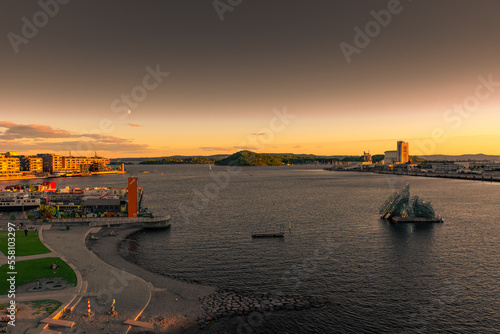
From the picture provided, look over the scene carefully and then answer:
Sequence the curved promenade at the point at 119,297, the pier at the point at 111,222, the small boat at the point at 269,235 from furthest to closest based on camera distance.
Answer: the pier at the point at 111,222 < the small boat at the point at 269,235 < the curved promenade at the point at 119,297

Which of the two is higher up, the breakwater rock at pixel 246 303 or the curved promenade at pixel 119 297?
the curved promenade at pixel 119 297

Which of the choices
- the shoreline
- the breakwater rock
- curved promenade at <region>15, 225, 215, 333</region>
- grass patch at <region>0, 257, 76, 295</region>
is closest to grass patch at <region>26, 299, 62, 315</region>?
curved promenade at <region>15, 225, 215, 333</region>

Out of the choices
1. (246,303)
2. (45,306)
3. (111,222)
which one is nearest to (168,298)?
(246,303)

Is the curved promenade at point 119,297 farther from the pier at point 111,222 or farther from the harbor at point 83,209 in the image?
the harbor at point 83,209

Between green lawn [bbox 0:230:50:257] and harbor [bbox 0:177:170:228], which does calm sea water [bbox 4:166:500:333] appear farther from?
green lawn [bbox 0:230:50:257]

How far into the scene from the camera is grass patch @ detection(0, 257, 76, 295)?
33.4 m

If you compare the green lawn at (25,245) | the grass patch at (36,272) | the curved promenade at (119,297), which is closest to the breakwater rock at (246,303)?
the curved promenade at (119,297)

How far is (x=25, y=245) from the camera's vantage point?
47.5m

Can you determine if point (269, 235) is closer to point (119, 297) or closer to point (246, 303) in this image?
point (246, 303)

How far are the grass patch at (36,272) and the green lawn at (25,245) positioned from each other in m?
5.01

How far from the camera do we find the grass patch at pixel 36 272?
33.4 metres

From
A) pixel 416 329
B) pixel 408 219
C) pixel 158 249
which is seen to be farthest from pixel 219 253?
pixel 408 219

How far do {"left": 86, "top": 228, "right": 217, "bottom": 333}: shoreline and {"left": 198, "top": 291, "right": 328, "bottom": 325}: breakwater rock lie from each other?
1.00 metres

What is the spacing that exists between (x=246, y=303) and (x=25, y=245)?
37.0m
